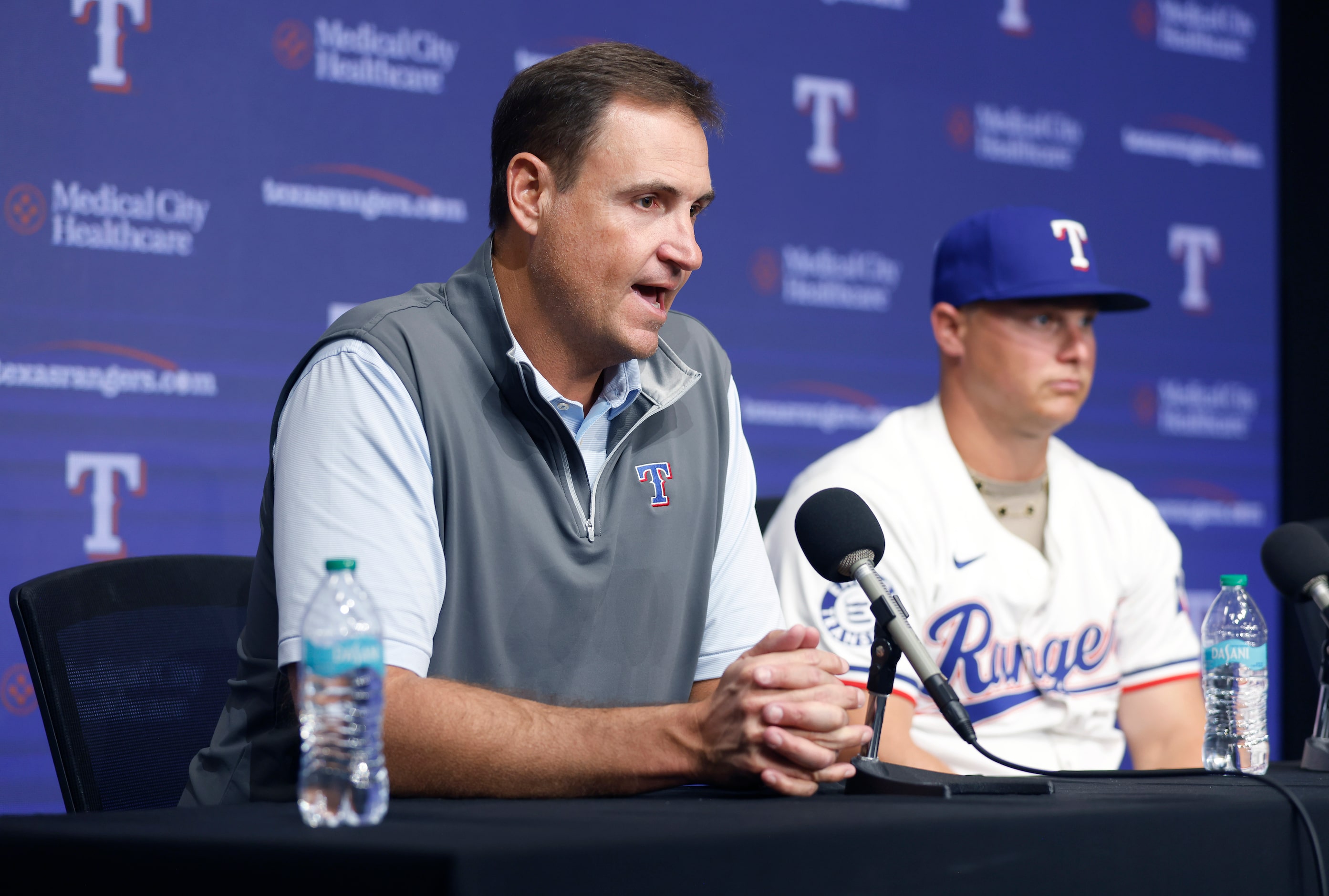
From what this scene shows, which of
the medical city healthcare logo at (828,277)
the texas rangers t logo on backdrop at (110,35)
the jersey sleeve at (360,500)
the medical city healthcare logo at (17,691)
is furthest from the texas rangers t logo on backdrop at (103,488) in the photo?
the medical city healthcare logo at (828,277)

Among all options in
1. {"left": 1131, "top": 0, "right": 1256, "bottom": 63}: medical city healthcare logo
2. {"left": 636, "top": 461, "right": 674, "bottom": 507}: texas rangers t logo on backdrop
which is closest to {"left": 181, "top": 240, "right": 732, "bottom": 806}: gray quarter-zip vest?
{"left": 636, "top": 461, "right": 674, "bottom": 507}: texas rangers t logo on backdrop

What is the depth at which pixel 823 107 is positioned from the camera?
3482 mm

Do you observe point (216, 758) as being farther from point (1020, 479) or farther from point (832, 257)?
point (832, 257)

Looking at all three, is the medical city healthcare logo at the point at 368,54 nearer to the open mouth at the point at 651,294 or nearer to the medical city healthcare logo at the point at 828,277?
the medical city healthcare logo at the point at 828,277

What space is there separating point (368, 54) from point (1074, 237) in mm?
1526

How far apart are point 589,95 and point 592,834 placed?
107cm

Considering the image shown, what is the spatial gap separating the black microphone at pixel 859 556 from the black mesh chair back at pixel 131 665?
2.75 feet

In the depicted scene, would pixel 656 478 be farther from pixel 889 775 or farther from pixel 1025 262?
pixel 1025 262

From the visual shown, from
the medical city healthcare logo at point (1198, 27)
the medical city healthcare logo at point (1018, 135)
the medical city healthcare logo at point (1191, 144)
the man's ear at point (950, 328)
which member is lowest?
the man's ear at point (950, 328)

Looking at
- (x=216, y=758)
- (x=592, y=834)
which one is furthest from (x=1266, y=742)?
(x=216, y=758)

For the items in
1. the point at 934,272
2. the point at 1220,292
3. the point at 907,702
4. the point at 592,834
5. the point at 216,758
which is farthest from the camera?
the point at 1220,292

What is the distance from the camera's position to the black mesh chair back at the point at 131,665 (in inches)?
60.8

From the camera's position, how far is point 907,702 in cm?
218

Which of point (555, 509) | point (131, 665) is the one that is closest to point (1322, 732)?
point (555, 509)
